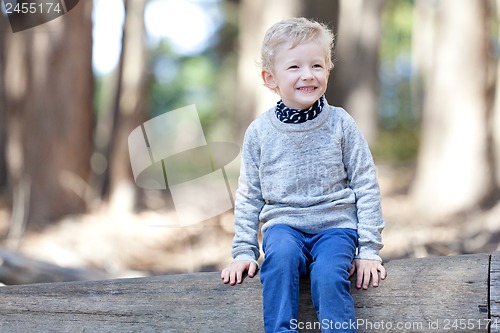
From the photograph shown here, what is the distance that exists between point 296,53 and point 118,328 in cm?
133

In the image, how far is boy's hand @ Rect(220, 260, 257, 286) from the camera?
3.08 meters

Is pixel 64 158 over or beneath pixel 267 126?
over

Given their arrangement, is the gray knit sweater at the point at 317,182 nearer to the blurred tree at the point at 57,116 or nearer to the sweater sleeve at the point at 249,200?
the sweater sleeve at the point at 249,200

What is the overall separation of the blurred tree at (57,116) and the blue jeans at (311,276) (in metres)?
7.23

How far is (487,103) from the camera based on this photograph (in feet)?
30.8

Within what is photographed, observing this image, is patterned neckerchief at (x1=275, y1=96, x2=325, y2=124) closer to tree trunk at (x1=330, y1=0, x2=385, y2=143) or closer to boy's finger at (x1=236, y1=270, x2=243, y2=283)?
boy's finger at (x1=236, y1=270, x2=243, y2=283)

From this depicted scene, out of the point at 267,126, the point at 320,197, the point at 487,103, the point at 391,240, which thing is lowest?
the point at 320,197

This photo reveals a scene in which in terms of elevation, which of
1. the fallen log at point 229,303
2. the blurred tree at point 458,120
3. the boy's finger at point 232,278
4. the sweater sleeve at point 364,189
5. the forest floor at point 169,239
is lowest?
the fallen log at point 229,303

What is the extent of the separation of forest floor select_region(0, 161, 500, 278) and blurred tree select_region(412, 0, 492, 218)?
343mm

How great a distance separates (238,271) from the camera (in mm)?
3082

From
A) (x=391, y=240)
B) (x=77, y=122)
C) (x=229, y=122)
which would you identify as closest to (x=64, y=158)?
(x=77, y=122)

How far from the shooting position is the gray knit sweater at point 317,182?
3.02 m

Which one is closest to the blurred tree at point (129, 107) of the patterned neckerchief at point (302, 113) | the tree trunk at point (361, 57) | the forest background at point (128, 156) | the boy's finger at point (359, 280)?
the forest background at point (128, 156)

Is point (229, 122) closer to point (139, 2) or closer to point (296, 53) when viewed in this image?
point (139, 2)
